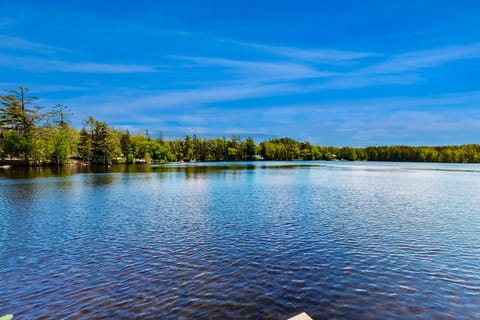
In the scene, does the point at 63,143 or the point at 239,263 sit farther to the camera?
the point at 63,143

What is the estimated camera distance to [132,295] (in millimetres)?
9602

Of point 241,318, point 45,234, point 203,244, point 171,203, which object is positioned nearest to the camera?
point 241,318

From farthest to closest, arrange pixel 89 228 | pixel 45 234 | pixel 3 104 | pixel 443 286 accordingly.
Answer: pixel 3 104, pixel 89 228, pixel 45 234, pixel 443 286

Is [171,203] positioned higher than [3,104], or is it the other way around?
[3,104]

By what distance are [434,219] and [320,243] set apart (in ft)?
36.9

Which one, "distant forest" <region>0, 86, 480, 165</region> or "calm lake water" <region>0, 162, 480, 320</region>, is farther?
"distant forest" <region>0, 86, 480, 165</region>

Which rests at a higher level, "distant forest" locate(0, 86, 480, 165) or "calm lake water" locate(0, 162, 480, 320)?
"distant forest" locate(0, 86, 480, 165)

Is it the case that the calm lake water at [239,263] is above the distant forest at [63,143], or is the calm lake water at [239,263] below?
below

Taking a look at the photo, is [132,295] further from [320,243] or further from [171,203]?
[171,203]

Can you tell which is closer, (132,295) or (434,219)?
(132,295)

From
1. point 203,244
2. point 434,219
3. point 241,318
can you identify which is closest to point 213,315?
point 241,318

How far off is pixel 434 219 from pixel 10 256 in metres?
25.8

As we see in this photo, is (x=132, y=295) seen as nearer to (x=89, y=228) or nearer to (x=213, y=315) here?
(x=213, y=315)

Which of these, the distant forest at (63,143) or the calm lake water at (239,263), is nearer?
the calm lake water at (239,263)
